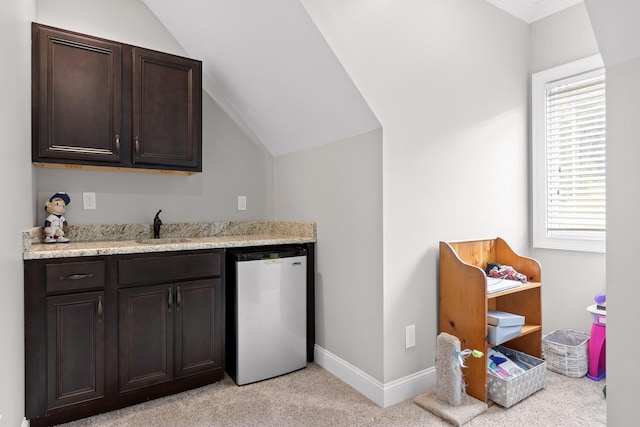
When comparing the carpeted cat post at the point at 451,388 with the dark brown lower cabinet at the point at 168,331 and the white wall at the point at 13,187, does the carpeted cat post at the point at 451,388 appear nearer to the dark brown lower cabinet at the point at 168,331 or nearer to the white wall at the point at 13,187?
the dark brown lower cabinet at the point at 168,331

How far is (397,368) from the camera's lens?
2119 millimetres

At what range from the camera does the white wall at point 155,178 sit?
243 cm

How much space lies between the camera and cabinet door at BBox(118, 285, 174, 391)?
2.03 metres

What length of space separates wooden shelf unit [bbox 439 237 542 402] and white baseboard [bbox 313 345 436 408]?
234 mm

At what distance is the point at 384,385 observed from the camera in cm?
206

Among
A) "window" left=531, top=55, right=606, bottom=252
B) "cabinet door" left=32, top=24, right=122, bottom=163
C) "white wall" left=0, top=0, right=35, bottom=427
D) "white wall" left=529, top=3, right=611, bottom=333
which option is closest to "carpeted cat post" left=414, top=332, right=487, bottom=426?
"white wall" left=529, top=3, right=611, bottom=333

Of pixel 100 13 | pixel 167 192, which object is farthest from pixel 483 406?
pixel 100 13

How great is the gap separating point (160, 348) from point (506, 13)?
331 centimetres

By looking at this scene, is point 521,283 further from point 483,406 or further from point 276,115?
point 276,115

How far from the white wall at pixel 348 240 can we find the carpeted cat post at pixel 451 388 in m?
0.32

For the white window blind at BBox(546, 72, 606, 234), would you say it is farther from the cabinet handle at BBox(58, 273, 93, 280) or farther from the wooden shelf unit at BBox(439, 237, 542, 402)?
the cabinet handle at BBox(58, 273, 93, 280)

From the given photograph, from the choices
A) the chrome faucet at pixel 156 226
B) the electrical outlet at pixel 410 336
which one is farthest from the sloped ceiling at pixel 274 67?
the electrical outlet at pixel 410 336

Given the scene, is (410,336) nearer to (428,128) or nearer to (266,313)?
(266,313)

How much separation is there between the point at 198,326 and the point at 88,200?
1.16m
